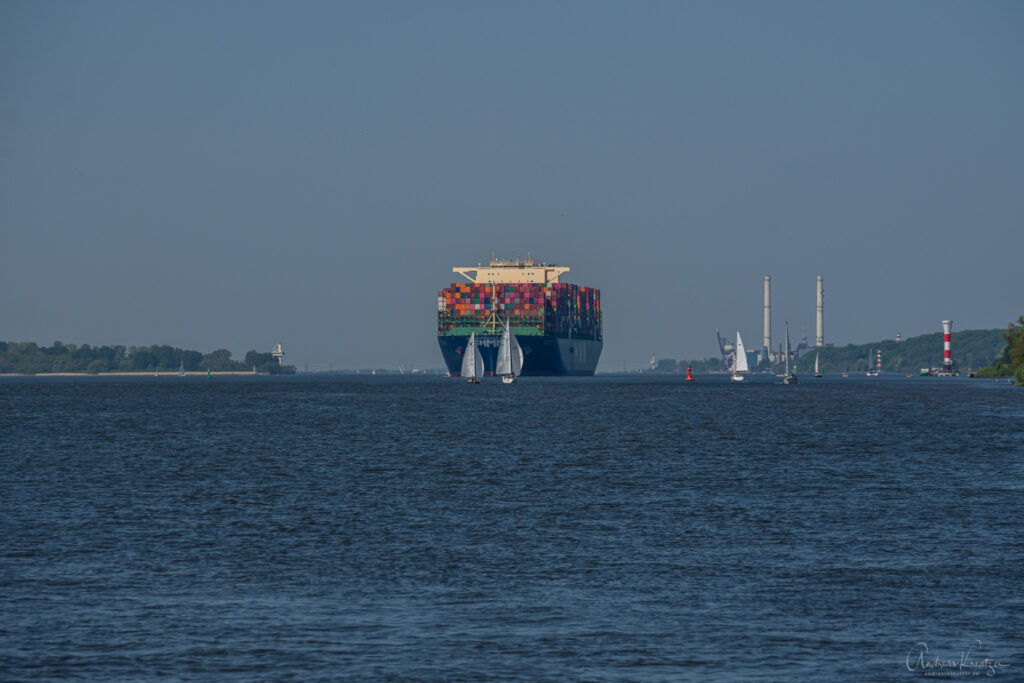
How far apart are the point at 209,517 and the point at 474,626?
53.8 ft

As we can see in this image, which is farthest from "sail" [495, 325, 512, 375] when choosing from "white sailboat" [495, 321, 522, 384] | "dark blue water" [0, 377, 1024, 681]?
"dark blue water" [0, 377, 1024, 681]

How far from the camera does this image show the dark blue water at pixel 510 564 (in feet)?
58.0

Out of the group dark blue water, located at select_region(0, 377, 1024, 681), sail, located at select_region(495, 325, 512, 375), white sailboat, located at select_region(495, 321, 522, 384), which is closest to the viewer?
dark blue water, located at select_region(0, 377, 1024, 681)

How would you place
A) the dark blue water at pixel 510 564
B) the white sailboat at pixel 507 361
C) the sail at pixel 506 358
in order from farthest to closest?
the sail at pixel 506 358
the white sailboat at pixel 507 361
the dark blue water at pixel 510 564

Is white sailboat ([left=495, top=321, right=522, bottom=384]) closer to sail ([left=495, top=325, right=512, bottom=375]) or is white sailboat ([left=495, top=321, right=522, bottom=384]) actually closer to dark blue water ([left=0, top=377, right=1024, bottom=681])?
Answer: sail ([left=495, top=325, right=512, bottom=375])

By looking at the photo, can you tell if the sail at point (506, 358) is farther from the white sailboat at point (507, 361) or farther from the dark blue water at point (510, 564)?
the dark blue water at point (510, 564)

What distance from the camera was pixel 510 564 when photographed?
84.0 feet

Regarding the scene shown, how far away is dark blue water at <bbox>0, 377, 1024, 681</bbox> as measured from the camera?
1769cm

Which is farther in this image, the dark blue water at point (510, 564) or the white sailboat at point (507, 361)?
the white sailboat at point (507, 361)

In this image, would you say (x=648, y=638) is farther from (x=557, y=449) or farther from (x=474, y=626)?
(x=557, y=449)

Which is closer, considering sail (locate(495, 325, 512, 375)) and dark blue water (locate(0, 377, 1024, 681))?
dark blue water (locate(0, 377, 1024, 681))

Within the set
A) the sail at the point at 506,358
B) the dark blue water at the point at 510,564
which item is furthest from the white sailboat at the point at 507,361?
the dark blue water at the point at 510,564

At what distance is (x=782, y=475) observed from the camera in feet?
153

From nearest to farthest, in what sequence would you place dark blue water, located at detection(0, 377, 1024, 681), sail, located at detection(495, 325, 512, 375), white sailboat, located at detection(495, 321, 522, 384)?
dark blue water, located at detection(0, 377, 1024, 681), white sailboat, located at detection(495, 321, 522, 384), sail, located at detection(495, 325, 512, 375)
